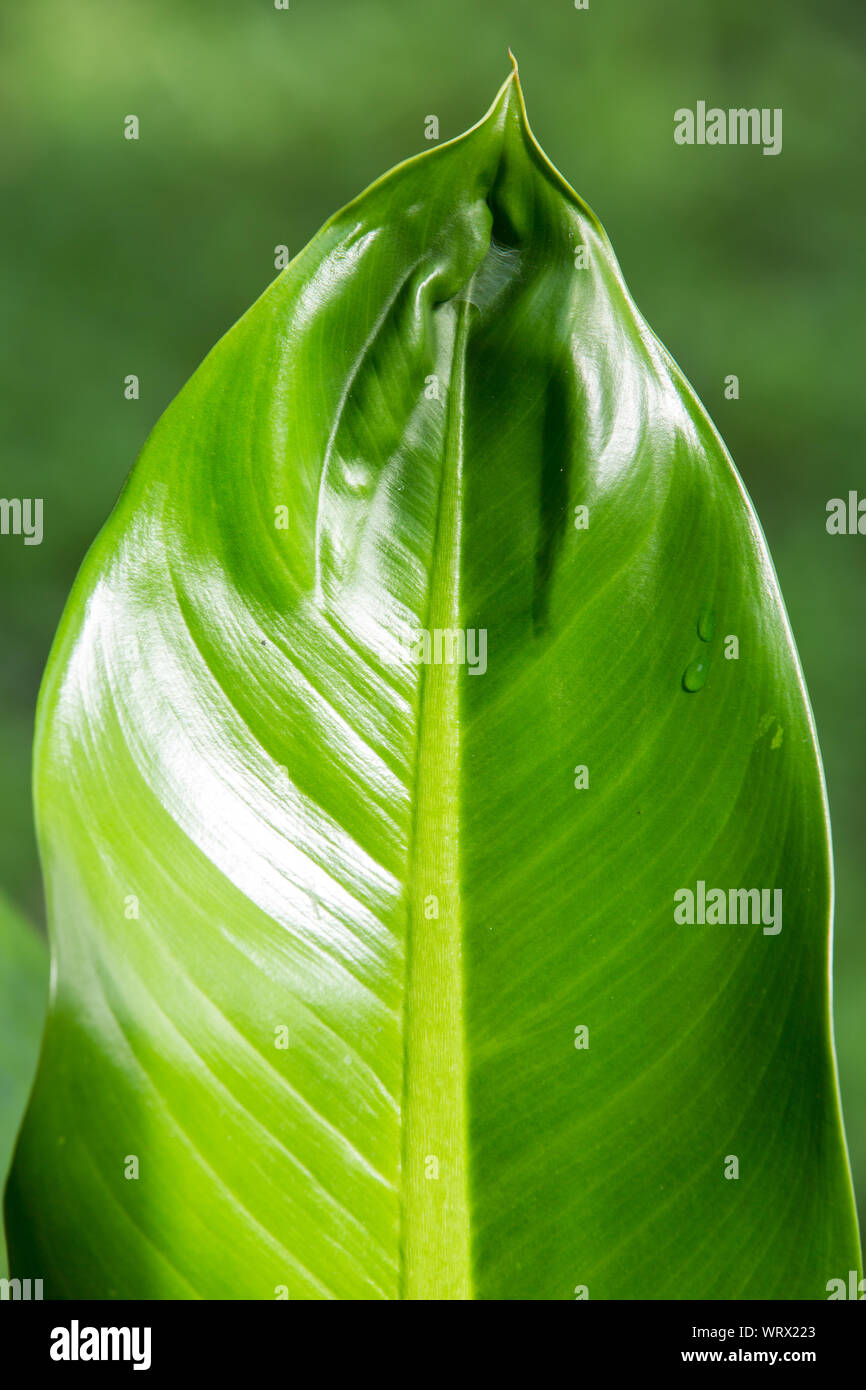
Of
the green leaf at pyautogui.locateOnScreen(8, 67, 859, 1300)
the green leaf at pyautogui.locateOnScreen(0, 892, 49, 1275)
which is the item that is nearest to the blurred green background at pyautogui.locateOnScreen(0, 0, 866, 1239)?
the green leaf at pyautogui.locateOnScreen(0, 892, 49, 1275)

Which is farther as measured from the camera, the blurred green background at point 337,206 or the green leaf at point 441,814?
the blurred green background at point 337,206

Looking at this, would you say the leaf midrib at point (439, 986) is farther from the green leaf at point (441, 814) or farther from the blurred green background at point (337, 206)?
the blurred green background at point (337, 206)

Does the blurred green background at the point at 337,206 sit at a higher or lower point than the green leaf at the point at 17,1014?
higher

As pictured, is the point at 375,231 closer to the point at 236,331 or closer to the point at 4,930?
the point at 236,331

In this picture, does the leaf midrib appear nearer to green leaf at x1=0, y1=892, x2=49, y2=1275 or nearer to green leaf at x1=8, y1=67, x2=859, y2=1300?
green leaf at x1=8, y1=67, x2=859, y2=1300

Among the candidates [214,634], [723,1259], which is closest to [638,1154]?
[723,1259]

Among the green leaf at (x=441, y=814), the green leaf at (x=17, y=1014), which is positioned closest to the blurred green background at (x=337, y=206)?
the green leaf at (x=17, y=1014)
